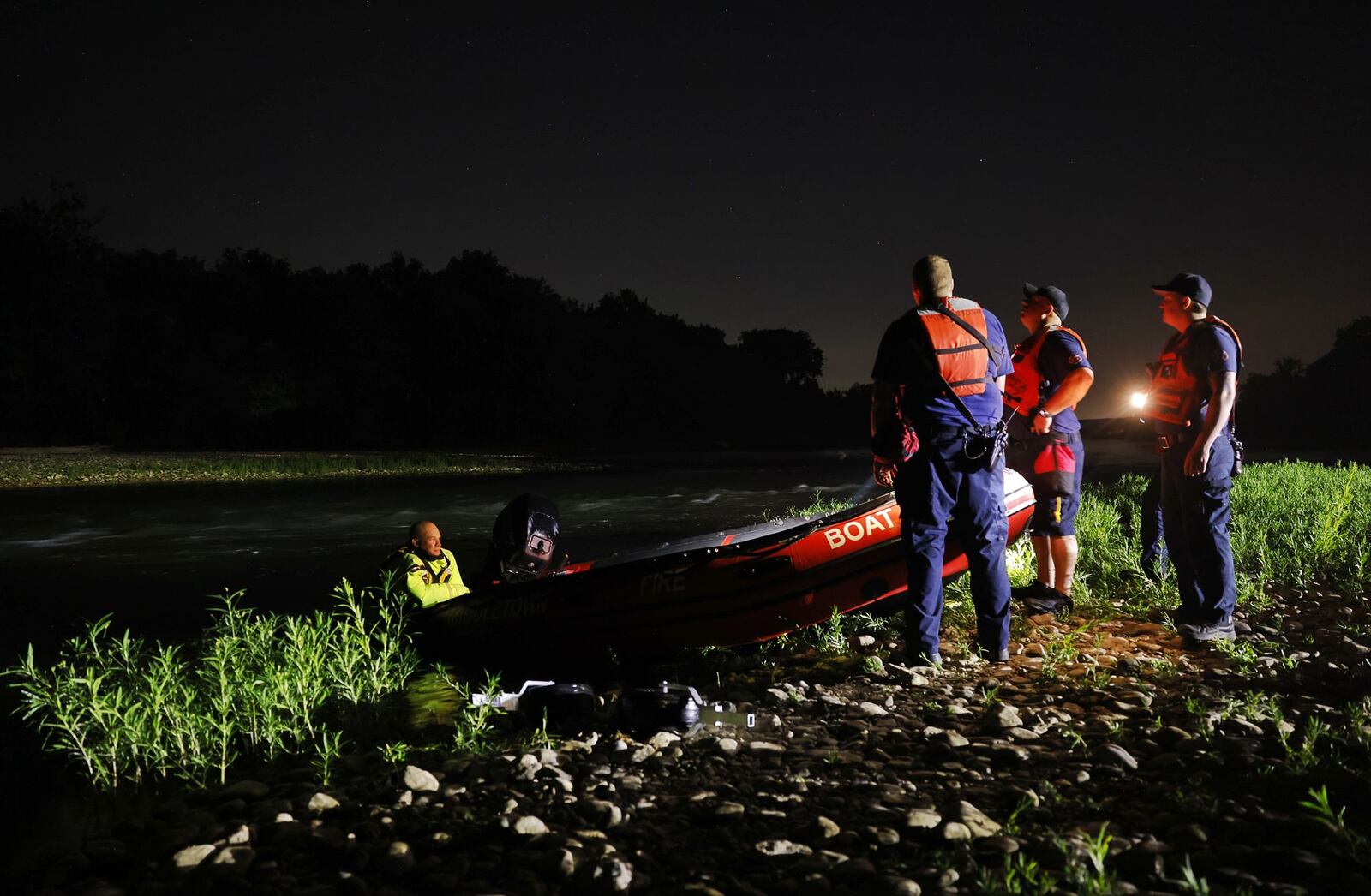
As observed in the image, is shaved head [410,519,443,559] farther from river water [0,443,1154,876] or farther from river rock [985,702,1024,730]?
river rock [985,702,1024,730]

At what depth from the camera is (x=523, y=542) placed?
21.8 feet

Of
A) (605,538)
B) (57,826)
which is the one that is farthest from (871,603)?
(605,538)

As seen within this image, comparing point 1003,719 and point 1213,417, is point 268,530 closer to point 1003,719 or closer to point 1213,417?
point 1003,719

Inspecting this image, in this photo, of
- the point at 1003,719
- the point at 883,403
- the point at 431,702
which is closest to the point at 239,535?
the point at 431,702

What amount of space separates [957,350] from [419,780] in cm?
316

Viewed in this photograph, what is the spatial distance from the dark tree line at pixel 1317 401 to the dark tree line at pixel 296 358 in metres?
29.5

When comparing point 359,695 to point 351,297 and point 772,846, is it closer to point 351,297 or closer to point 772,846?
point 772,846

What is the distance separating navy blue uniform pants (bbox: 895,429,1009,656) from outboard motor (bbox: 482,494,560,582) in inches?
123

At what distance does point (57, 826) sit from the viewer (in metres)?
3.90

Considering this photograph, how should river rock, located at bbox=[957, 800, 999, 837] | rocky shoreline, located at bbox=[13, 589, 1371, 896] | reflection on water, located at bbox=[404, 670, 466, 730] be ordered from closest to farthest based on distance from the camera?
rocky shoreline, located at bbox=[13, 589, 1371, 896] → river rock, located at bbox=[957, 800, 999, 837] → reflection on water, located at bbox=[404, 670, 466, 730]

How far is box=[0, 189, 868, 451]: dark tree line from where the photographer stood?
3750cm

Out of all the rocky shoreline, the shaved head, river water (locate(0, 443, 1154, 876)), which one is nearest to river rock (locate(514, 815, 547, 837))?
the rocky shoreline

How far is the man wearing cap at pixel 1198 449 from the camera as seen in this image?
454 cm

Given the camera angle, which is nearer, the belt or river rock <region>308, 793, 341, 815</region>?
river rock <region>308, 793, 341, 815</region>
